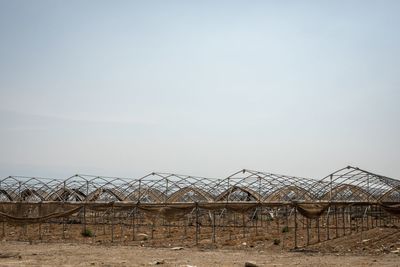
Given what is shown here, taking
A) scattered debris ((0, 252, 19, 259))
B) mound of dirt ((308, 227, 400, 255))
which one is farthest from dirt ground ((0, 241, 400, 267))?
mound of dirt ((308, 227, 400, 255))

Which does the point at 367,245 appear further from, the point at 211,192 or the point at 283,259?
the point at 211,192

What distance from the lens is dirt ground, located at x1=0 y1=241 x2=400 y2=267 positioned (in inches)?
703

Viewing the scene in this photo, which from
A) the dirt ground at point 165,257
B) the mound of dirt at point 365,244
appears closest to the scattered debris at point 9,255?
the dirt ground at point 165,257

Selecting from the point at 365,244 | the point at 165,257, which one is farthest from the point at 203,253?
the point at 365,244

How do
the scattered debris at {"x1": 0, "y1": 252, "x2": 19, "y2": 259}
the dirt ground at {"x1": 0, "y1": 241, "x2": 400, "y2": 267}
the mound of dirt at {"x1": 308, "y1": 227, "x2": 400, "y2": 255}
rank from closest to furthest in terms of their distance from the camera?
the dirt ground at {"x1": 0, "y1": 241, "x2": 400, "y2": 267}, the scattered debris at {"x1": 0, "y1": 252, "x2": 19, "y2": 259}, the mound of dirt at {"x1": 308, "y1": 227, "x2": 400, "y2": 255}

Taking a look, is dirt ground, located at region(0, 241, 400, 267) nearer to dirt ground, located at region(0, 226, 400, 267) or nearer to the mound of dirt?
dirt ground, located at region(0, 226, 400, 267)

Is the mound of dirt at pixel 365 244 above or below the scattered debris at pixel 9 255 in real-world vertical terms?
above

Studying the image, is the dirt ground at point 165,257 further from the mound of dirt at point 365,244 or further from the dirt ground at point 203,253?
the mound of dirt at point 365,244

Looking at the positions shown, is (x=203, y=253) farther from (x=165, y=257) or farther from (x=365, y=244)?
(x=365, y=244)

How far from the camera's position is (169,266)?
17047 millimetres

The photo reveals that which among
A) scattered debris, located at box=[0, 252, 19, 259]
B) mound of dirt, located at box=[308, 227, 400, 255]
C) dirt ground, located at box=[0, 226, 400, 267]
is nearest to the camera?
dirt ground, located at box=[0, 226, 400, 267]

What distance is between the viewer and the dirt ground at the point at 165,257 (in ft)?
58.6

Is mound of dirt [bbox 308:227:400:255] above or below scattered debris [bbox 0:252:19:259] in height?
above

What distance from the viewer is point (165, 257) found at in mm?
19906
